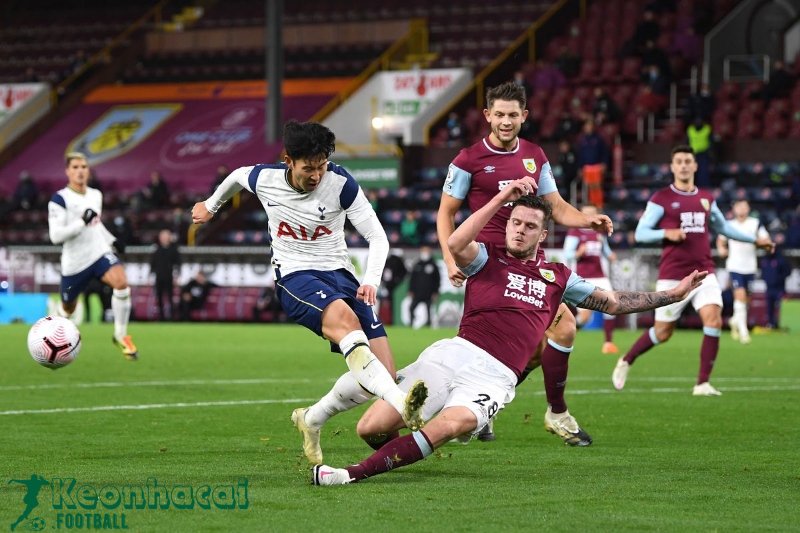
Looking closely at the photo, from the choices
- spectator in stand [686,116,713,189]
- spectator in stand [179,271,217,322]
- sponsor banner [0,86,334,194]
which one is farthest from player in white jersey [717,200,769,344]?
sponsor banner [0,86,334,194]

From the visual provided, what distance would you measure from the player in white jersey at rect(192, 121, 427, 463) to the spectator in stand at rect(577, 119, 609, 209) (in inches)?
884

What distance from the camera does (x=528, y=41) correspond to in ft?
126

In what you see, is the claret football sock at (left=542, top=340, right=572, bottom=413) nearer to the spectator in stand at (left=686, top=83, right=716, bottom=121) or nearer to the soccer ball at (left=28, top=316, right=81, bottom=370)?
the soccer ball at (left=28, top=316, right=81, bottom=370)

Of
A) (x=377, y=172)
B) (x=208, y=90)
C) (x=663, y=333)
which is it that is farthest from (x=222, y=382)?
(x=208, y=90)

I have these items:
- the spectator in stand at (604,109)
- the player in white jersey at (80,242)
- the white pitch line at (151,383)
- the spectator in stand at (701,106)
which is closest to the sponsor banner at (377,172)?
the spectator in stand at (604,109)

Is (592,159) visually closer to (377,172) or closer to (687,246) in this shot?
(377,172)

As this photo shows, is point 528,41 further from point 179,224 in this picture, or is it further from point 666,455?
point 666,455

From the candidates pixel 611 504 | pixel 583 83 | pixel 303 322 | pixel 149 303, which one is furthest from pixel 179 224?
pixel 611 504

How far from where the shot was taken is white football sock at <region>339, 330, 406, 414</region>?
791 cm

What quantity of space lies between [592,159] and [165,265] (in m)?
9.69

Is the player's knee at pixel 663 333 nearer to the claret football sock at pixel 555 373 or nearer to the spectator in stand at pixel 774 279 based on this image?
the claret football sock at pixel 555 373

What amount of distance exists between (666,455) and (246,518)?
3651 millimetres

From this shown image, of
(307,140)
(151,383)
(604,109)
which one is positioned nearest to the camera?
(307,140)

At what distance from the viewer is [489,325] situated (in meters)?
8.28
